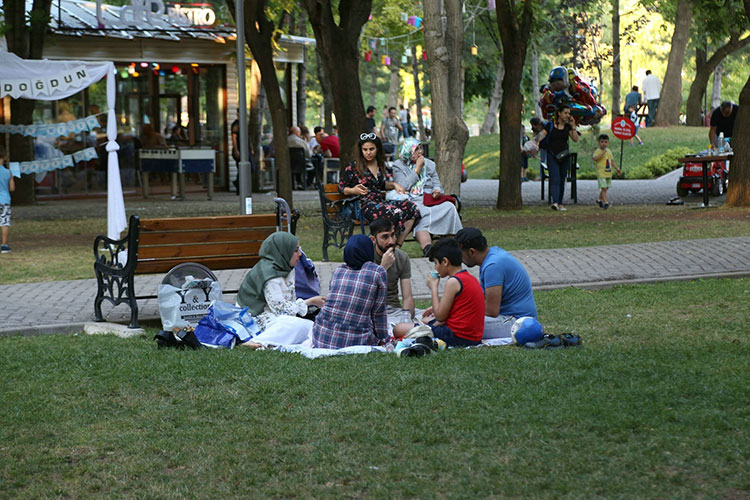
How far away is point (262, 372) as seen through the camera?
6867 mm

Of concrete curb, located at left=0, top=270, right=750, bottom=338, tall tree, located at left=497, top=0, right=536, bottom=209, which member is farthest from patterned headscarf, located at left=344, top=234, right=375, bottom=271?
tall tree, located at left=497, top=0, right=536, bottom=209

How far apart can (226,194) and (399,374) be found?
866 inches

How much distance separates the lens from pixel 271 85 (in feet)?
63.1

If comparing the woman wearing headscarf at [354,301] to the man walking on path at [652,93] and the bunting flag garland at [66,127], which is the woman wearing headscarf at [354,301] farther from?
the man walking on path at [652,93]

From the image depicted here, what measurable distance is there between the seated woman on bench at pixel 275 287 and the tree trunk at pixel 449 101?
8.04m

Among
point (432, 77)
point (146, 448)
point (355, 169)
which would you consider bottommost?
point (146, 448)

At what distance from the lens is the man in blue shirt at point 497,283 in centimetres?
788

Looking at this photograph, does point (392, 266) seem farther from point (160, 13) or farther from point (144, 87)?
point (144, 87)

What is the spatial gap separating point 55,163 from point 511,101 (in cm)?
860

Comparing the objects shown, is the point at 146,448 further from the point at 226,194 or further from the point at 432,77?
the point at 226,194

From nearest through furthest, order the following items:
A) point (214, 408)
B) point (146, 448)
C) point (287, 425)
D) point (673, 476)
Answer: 1. point (673, 476)
2. point (146, 448)
3. point (287, 425)
4. point (214, 408)

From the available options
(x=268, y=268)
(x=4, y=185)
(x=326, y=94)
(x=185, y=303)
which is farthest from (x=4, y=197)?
(x=326, y=94)

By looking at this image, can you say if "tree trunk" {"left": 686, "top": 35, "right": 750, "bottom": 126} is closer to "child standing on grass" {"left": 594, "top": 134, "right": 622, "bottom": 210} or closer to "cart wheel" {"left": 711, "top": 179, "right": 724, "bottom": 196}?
"cart wheel" {"left": 711, "top": 179, "right": 724, "bottom": 196}

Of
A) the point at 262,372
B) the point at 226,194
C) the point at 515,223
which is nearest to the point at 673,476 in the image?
the point at 262,372
